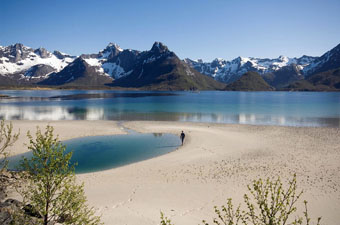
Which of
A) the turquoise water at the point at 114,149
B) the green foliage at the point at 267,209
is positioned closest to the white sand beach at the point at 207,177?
the turquoise water at the point at 114,149

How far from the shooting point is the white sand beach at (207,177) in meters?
20.4

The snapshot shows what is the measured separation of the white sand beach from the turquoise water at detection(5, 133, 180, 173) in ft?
9.45

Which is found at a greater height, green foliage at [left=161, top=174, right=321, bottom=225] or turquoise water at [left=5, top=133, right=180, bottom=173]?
green foliage at [left=161, top=174, right=321, bottom=225]

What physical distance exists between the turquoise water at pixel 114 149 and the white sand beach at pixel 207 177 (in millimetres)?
2879

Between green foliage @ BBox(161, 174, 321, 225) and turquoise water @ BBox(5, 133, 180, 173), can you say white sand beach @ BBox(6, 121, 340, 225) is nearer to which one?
turquoise water @ BBox(5, 133, 180, 173)

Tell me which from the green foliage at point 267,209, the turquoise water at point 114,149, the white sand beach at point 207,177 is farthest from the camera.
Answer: the turquoise water at point 114,149

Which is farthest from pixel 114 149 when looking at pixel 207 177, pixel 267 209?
pixel 267 209

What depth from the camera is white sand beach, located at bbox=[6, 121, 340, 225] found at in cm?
2044

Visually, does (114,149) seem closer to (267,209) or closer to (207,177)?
(207,177)

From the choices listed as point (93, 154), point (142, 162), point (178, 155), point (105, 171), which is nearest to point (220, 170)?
point (178, 155)

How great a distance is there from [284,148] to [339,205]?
68.2 feet

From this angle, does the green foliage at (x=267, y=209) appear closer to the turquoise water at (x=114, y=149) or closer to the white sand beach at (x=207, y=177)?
the white sand beach at (x=207, y=177)

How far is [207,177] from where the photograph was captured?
2797 centimetres

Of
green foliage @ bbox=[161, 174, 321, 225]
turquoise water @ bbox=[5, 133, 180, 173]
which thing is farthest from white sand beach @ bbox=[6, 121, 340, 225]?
green foliage @ bbox=[161, 174, 321, 225]
